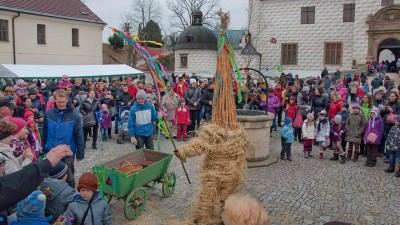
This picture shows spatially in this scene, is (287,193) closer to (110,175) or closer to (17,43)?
(110,175)

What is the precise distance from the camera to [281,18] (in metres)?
35.8

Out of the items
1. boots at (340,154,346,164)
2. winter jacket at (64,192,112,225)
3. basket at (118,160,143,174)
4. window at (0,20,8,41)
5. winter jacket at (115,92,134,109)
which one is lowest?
boots at (340,154,346,164)

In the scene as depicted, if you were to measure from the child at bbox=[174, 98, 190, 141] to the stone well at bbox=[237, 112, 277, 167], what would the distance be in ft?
8.91

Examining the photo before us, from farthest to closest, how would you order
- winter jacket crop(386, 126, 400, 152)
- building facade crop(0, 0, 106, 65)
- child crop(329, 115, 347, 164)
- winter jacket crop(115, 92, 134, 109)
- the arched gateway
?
the arched gateway → building facade crop(0, 0, 106, 65) → winter jacket crop(115, 92, 134, 109) → child crop(329, 115, 347, 164) → winter jacket crop(386, 126, 400, 152)

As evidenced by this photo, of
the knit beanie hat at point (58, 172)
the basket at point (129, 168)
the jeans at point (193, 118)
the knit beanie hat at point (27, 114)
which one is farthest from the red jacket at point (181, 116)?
the knit beanie hat at point (58, 172)

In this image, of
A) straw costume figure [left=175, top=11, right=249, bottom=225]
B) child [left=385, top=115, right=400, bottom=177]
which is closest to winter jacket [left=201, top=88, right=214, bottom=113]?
child [left=385, top=115, right=400, bottom=177]

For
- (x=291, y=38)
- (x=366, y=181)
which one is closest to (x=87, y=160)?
(x=366, y=181)

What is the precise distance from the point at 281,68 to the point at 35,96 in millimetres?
26941

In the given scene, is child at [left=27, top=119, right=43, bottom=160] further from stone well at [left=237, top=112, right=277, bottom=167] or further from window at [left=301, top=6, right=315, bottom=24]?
window at [left=301, top=6, right=315, bottom=24]

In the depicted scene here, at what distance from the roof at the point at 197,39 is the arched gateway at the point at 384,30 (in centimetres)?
1422

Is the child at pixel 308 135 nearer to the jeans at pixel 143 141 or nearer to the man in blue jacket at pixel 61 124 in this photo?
the jeans at pixel 143 141

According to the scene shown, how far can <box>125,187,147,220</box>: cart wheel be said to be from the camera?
5.60 meters

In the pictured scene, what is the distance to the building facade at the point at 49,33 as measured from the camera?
26.4 m

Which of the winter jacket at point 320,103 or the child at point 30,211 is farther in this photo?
the winter jacket at point 320,103
